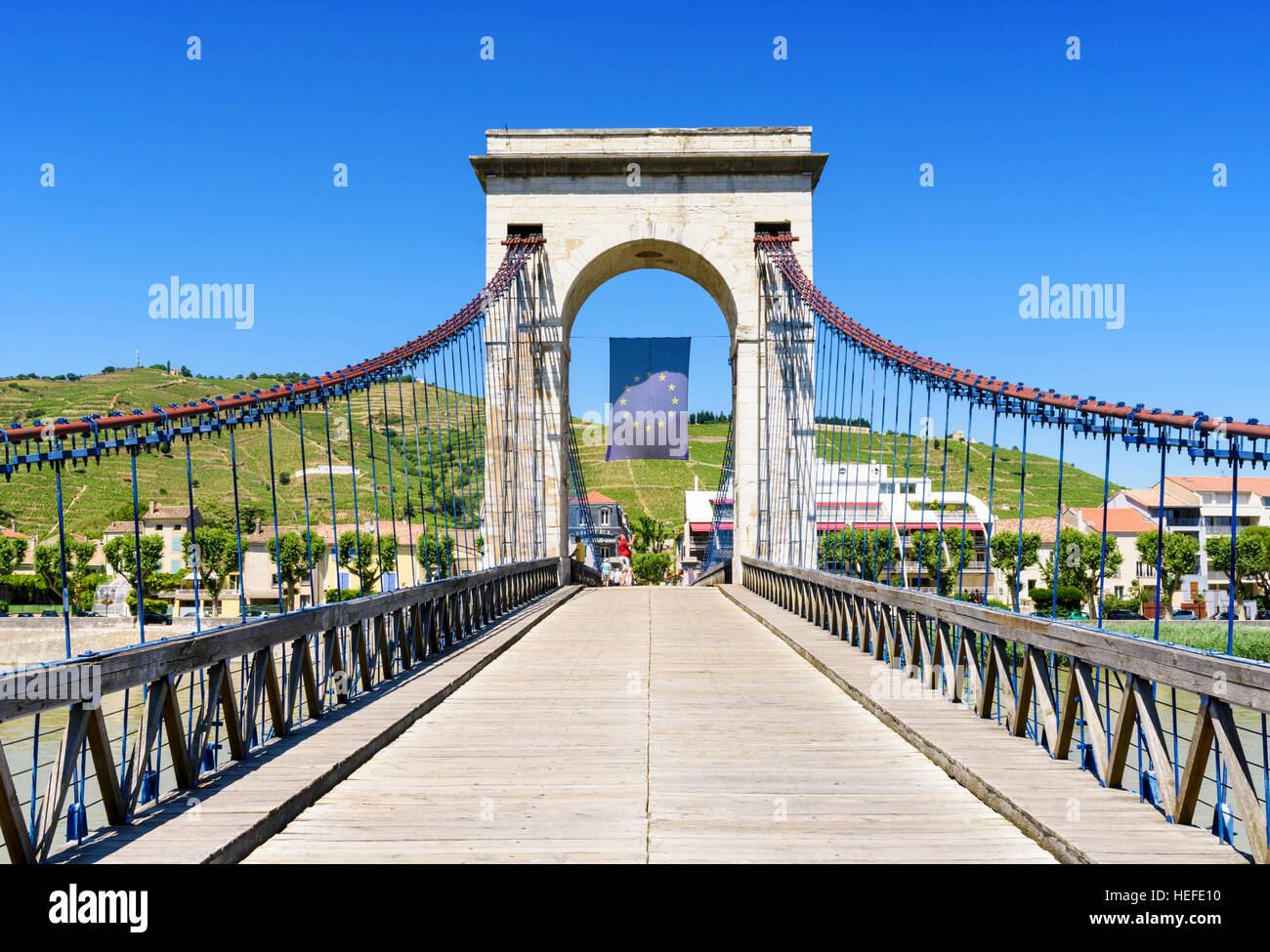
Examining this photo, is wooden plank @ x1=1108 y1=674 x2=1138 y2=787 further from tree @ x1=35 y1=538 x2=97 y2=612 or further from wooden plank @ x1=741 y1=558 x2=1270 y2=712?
tree @ x1=35 y1=538 x2=97 y2=612

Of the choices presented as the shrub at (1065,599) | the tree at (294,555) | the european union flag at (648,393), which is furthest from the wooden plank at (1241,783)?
the shrub at (1065,599)

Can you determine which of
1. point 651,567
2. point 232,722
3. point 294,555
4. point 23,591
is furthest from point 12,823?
point 651,567

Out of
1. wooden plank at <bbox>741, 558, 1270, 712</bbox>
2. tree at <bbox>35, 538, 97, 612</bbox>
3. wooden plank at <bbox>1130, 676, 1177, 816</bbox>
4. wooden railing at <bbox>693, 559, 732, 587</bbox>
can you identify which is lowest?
tree at <bbox>35, 538, 97, 612</bbox>

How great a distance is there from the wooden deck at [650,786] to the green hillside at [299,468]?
30.7 metres

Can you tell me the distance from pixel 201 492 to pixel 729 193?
224ft

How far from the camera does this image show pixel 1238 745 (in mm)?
3377

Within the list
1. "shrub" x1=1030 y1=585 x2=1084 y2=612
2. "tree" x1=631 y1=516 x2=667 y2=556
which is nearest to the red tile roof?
"shrub" x1=1030 y1=585 x2=1084 y2=612

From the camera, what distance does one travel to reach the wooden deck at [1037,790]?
3389 millimetres

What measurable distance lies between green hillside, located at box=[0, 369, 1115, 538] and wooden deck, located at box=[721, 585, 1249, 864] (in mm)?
31962

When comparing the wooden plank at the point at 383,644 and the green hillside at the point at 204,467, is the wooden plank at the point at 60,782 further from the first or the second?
the green hillside at the point at 204,467

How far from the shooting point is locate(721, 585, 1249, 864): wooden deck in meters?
3.39

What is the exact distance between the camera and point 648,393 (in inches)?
842
